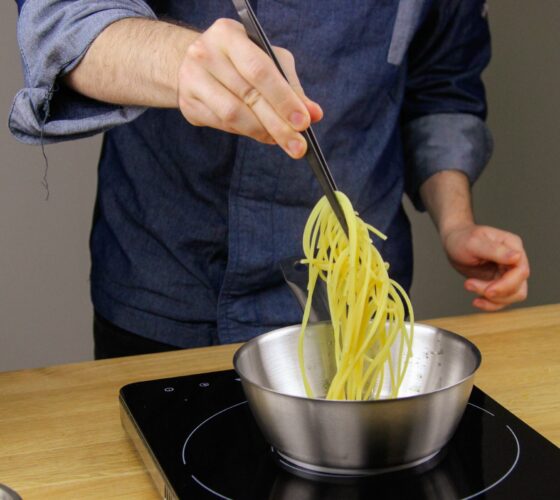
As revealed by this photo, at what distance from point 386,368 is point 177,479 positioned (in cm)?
30

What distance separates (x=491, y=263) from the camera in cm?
160

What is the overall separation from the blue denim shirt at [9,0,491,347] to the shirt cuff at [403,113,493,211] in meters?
0.07

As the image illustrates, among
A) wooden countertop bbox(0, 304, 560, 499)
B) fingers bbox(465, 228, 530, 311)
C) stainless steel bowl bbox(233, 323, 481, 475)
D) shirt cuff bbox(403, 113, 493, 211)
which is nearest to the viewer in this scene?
stainless steel bowl bbox(233, 323, 481, 475)

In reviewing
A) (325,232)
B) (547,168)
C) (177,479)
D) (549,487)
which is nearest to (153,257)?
(325,232)

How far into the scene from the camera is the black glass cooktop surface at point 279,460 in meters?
0.90

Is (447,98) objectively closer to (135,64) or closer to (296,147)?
(135,64)

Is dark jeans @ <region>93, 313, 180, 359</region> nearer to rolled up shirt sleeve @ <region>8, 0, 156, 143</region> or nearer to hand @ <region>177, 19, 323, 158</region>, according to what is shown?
rolled up shirt sleeve @ <region>8, 0, 156, 143</region>

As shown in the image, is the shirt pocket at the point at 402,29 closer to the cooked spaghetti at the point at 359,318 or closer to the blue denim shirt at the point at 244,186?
the blue denim shirt at the point at 244,186

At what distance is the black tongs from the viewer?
0.89m

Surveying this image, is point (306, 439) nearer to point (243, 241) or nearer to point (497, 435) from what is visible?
point (497, 435)

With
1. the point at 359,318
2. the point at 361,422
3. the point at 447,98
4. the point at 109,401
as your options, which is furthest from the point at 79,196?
the point at 361,422

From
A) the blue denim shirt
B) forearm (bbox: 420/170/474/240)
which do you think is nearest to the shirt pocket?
the blue denim shirt

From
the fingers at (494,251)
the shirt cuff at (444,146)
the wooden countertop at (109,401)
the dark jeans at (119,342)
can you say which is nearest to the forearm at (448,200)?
the shirt cuff at (444,146)

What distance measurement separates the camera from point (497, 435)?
1.00 metres
